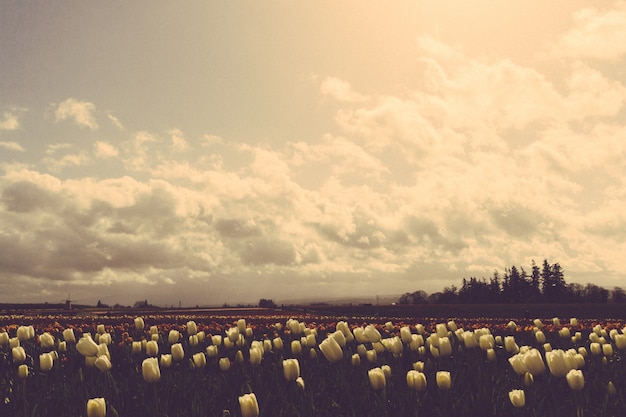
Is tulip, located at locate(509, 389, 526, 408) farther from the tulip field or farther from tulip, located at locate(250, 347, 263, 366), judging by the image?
tulip, located at locate(250, 347, 263, 366)

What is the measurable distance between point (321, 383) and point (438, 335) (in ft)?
6.89

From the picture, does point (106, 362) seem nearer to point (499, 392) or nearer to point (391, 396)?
point (391, 396)

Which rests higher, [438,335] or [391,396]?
[438,335]

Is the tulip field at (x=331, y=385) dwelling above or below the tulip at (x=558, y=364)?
below

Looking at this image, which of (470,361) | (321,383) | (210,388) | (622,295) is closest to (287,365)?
(321,383)

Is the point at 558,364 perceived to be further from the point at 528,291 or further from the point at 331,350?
the point at 528,291

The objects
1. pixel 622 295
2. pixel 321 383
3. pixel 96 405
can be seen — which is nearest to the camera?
pixel 96 405

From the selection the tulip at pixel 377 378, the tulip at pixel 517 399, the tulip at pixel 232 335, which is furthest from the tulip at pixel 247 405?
the tulip at pixel 232 335

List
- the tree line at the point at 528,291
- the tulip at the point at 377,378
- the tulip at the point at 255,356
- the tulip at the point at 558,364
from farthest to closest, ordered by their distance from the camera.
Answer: the tree line at the point at 528,291 < the tulip at the point at 255,356 < the tulip at the point at 558,364 < the tulip at the point at 377,378

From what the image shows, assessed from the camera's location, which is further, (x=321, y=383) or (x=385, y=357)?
(x=385, y=357)

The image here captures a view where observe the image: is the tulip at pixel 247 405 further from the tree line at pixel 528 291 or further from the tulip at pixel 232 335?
the tree line at pixel 528 291

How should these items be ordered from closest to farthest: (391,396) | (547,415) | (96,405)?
(96,405), (547,415), (391,396)

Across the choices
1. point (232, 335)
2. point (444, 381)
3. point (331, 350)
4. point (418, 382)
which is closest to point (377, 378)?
point (418, 382)

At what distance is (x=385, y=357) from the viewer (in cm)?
797
